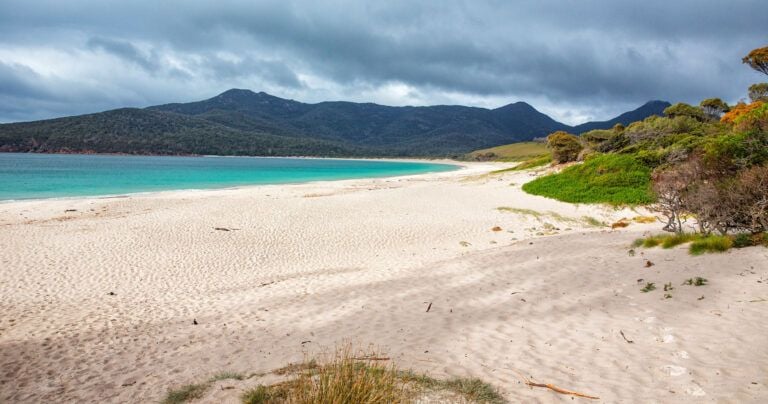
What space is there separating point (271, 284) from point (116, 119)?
14687 centimetres

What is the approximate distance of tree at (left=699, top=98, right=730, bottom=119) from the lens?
5521 cm

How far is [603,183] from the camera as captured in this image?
74.0ft

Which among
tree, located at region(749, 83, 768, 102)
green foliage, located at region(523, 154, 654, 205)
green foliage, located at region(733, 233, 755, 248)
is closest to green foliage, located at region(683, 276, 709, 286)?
green foliage, located at region(733, 233, 755, 248)

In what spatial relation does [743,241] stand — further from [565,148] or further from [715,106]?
[715,106]

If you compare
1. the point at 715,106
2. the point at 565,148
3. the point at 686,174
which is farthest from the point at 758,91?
the point at 686,174

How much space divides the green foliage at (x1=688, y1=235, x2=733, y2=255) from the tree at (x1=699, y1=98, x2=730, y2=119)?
Result: 195 feet

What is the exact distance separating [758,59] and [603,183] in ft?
113

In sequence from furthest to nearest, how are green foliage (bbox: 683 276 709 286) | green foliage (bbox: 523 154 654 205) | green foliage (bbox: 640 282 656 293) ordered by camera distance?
green foliage (bbox: 523 154 654 205) → green foliage (bbox: 640 282 656 293) → green foliage (bbox: 683 276 709 286)

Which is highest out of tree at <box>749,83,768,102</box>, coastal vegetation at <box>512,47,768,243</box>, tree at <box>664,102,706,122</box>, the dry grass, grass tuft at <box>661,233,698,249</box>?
tree at <box>749,83,768,102</box>

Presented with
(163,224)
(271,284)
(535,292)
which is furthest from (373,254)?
(163,224)

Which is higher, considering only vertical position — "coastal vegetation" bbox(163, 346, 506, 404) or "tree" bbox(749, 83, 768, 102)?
"tree" bbox(749, 83, 768, 102)

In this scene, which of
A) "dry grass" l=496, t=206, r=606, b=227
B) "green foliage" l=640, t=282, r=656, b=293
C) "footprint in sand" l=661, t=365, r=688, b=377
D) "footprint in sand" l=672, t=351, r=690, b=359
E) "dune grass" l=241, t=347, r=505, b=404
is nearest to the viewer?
"dune grass" l=241, t=347, r=505, b=404

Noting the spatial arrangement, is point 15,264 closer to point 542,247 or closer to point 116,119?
point 542,247

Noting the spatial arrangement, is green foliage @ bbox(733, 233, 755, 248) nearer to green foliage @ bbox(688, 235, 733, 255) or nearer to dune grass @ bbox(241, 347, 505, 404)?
green foliage @ bbox(688, 235, 733, 255)
